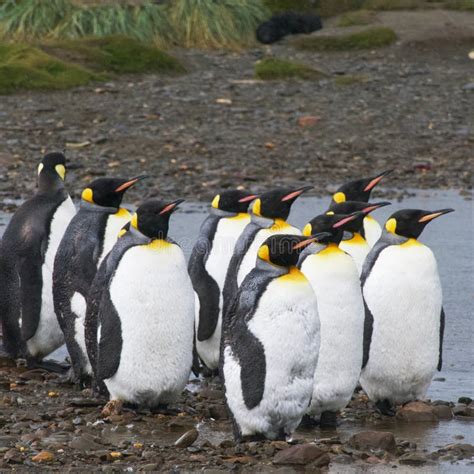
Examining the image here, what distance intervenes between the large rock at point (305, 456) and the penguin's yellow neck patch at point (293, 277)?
0.82m

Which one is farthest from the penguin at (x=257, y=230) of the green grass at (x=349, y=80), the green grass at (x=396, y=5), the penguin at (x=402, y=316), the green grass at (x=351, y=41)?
the green grass at (x=396, y=5)

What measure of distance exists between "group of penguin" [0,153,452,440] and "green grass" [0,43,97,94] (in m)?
9.92

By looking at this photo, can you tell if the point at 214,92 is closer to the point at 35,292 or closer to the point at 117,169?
the point at 117,169

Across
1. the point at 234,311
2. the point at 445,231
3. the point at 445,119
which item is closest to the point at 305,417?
the point at 234,311

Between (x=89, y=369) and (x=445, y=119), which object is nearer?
(x=89, y=369)

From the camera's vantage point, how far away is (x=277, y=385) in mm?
5777

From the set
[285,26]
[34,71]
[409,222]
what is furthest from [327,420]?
[285,26]

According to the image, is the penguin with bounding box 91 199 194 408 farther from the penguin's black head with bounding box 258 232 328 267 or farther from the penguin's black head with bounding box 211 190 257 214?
the penguin's black head with bounding box 211 190 257 214

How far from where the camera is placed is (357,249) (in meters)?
7.51

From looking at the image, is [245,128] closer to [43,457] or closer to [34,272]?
[34,272]

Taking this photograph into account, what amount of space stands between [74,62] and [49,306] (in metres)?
11.8

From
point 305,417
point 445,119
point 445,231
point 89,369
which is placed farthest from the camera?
point 445,119

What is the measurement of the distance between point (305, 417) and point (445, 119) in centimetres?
1073

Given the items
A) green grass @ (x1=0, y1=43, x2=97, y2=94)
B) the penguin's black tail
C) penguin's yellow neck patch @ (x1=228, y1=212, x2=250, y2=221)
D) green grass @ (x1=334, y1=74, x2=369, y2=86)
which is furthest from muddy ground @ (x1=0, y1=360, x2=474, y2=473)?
the penguin's black tail
